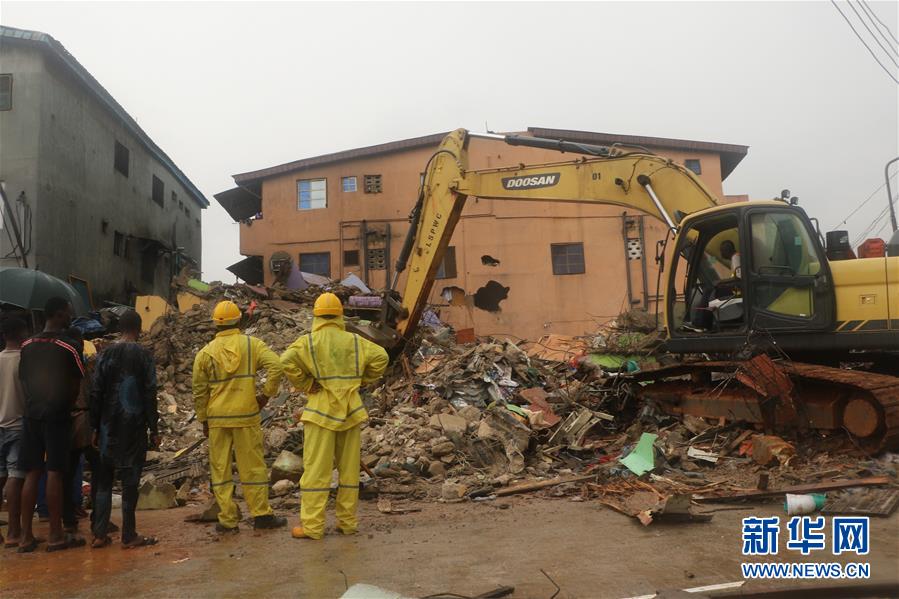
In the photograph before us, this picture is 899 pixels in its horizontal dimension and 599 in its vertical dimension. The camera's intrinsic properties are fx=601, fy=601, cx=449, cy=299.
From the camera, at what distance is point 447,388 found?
26.8ft

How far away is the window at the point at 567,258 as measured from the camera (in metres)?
19.3

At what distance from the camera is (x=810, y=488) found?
16.0ft

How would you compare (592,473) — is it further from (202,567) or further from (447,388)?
(202,567)

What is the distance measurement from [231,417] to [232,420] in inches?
0.9

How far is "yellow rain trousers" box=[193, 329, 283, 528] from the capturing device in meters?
4.48

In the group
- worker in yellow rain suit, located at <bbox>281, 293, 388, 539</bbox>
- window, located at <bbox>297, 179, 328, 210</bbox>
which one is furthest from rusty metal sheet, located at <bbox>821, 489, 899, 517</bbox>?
window, located at <bbox>297, 179, 328, 210</bbox>

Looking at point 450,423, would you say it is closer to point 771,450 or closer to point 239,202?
point 771,450

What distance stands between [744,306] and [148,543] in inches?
233

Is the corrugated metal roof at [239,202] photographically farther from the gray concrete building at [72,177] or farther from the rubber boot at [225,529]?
the rubber boot at [225,529]

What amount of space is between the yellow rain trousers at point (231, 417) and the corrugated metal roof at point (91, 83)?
13543 millimetres

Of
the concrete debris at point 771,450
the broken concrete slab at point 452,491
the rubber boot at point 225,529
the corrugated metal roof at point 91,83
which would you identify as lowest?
the broken concrete slab at point 452,491

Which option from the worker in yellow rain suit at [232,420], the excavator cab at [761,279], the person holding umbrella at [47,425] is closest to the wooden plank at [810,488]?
the excavator cab at [761,279]

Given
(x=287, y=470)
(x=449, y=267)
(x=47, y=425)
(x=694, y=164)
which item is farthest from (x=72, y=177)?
(x=694, y=164)

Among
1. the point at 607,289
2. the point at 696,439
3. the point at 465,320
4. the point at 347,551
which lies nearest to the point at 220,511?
the point at 347,551
